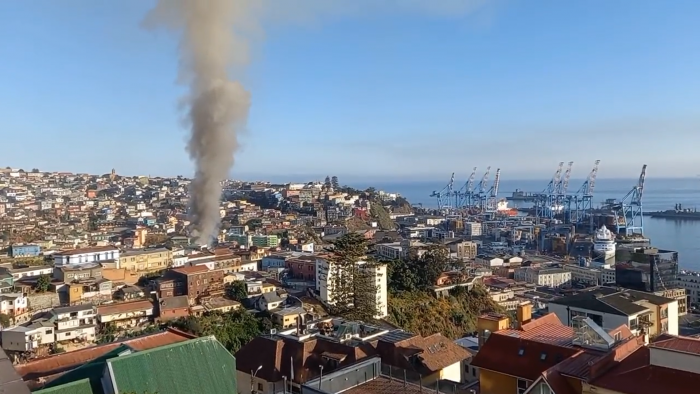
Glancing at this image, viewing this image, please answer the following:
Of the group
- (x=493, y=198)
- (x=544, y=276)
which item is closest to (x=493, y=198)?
(x=493, y=198)

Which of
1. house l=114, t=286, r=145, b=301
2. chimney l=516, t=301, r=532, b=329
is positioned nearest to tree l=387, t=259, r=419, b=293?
house l=114, t=286, r=145, b=301

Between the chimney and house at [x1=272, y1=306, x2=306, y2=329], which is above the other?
the chimney

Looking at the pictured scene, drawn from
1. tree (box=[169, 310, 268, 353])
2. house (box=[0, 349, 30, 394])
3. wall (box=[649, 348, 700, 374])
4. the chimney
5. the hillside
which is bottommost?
the hillside

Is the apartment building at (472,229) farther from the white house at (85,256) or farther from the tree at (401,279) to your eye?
the white house at (85,256)

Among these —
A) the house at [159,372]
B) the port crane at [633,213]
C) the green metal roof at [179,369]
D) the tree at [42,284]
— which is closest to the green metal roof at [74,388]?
the house at [159,372]

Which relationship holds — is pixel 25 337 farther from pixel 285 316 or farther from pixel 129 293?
pixel 285 316

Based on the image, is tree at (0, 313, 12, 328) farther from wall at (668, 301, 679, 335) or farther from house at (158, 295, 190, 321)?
wall at (668, 301, 679, 335)
